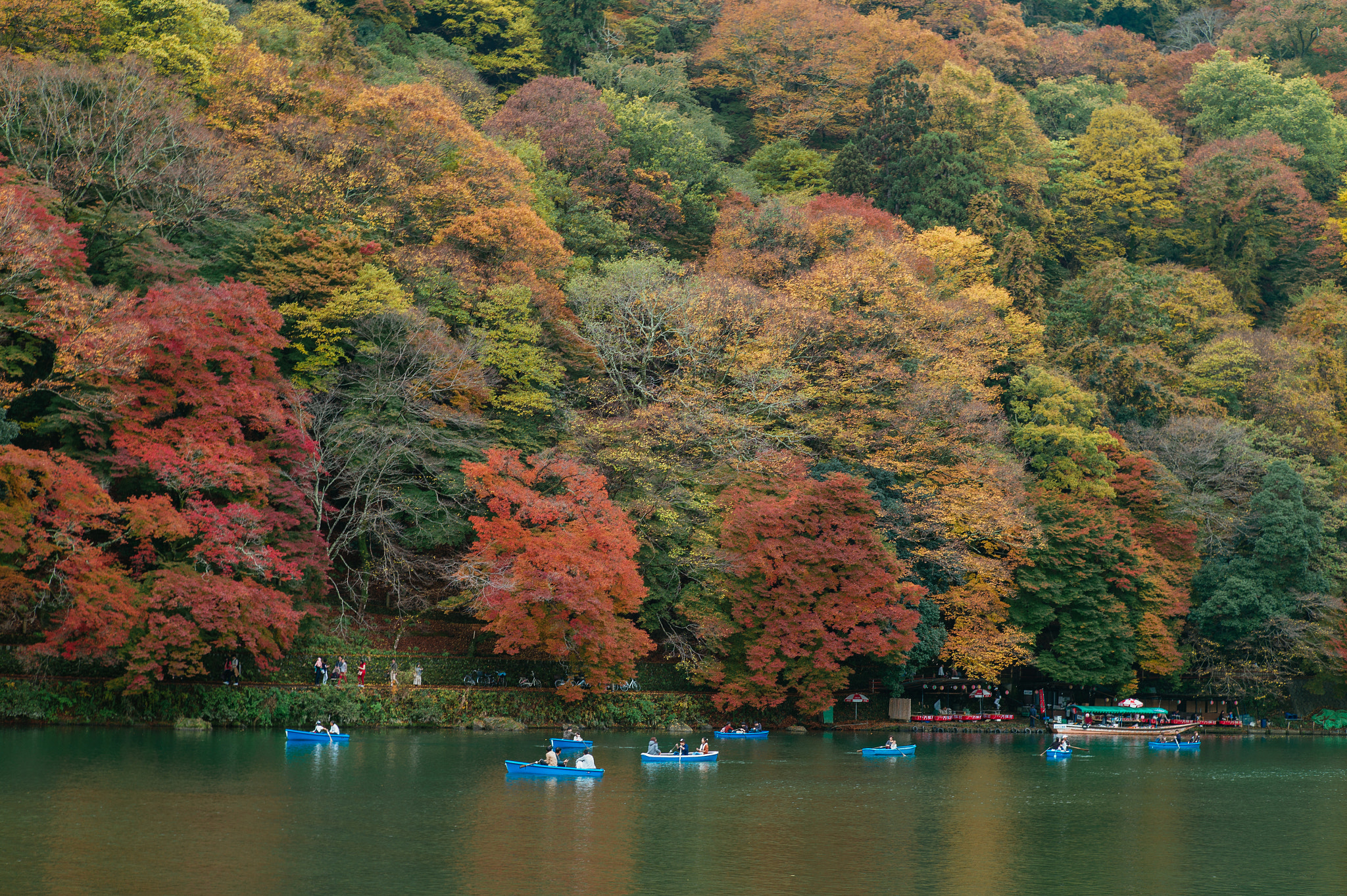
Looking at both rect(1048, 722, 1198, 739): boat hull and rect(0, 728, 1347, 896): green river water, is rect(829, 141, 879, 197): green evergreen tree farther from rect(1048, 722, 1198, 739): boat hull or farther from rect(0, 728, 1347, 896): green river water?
rect(0, 728, 1347, 896): green river water

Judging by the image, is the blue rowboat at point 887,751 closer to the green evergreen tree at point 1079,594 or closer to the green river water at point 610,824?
the green river water at point 610,824

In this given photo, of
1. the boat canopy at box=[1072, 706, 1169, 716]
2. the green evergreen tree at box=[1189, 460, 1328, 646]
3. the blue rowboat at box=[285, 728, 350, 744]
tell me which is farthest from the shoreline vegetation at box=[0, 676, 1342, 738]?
the green evergreen tree at box=[1189, 460, 1328, 646]

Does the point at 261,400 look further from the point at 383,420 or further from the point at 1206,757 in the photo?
the point at 1206,757

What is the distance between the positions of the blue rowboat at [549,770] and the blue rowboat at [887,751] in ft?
40.5

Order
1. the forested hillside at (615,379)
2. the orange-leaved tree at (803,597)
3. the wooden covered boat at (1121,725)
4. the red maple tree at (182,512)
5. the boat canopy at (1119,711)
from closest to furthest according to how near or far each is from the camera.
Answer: the red maple tree at (182,512)
the forested hillside at (615,379)
the orange-leaved tree at (803,597)
the wooden covered boat at (1121,725)
the boat canopy at (1119,711)

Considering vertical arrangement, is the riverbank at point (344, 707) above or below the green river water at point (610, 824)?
above

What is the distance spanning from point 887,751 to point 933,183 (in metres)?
37.9

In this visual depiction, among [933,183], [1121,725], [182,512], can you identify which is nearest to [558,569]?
[182,512]

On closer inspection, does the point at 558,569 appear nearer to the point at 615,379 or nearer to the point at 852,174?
the point at 615,379

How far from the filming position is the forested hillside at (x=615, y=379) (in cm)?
3591

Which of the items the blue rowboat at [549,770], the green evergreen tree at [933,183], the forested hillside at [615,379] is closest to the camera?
the blue rowboat at [549,770]

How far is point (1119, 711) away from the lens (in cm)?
5628

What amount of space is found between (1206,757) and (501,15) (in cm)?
5930

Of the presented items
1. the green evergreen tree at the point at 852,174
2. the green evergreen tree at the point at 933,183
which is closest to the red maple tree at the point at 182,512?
the green evergreen tree at the point at 933,183
